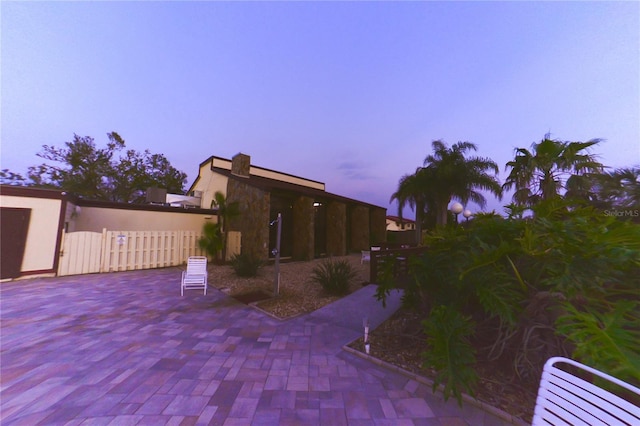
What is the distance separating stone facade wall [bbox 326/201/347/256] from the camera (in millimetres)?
13930

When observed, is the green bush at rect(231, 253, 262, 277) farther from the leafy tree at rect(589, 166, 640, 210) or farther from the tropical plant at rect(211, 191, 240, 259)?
the leafy tree at rect(589, 166, 640, 210)

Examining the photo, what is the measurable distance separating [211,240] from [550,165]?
15.7 m

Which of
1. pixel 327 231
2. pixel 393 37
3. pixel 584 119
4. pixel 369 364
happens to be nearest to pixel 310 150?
pixel 327 231

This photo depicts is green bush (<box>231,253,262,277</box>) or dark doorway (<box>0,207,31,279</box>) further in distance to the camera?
green bush (<box>231,253,262,277</box>)

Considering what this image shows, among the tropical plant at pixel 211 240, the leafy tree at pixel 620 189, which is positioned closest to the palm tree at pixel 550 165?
the leafy tree at pixel 620 189

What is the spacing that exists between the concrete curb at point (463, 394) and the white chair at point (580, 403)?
45.2 inches

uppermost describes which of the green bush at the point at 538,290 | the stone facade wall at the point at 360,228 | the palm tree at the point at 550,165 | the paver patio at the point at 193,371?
the palm tree at the point at 550,165

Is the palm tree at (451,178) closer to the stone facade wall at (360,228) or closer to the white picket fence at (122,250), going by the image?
the stone facade wall at (360,228)

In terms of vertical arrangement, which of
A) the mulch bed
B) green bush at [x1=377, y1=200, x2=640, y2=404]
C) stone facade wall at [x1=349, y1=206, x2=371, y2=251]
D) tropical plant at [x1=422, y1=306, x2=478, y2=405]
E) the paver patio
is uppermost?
stone facade wall at [x1=349, y1=206, x2=371, y2=251]

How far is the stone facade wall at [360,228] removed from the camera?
16.8 meters

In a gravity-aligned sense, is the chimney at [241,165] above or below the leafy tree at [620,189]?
above

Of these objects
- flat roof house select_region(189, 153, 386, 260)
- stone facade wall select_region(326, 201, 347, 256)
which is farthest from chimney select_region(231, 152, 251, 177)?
stone facade wall select_region(326, 201, 347, 256)

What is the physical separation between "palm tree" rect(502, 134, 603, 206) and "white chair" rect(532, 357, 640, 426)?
1110 cm

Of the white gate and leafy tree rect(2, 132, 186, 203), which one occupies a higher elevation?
leafy tree rect(2, 132, 186, 203)
